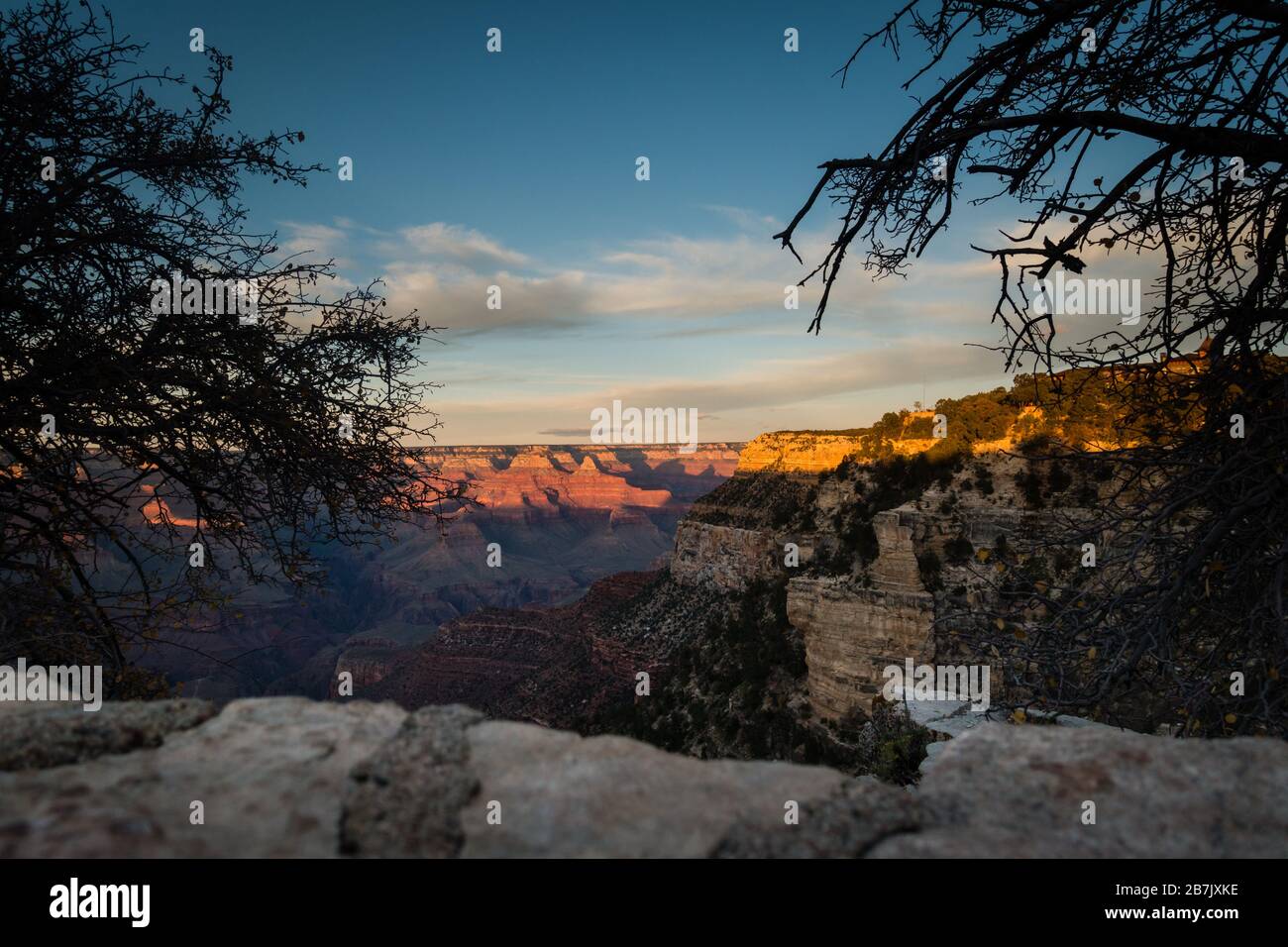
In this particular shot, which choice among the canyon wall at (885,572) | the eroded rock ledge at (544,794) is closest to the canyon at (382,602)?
the canyon wall at (885,572)

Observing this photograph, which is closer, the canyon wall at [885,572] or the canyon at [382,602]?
the canyon wall at [885,572]

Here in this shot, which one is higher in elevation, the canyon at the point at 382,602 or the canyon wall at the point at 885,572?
the canyon wall at the point at 885,572

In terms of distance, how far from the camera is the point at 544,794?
1.62 m

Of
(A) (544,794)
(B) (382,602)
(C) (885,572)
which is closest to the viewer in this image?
(A) (544,794)

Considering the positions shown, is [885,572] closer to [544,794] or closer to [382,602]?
[544,794]

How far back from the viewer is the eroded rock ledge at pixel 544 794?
1401 millimetres

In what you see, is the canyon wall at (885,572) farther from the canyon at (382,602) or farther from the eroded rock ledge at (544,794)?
the canyon at (382,602)

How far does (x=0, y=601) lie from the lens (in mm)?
3963

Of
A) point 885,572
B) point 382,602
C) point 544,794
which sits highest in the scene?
point 544,794

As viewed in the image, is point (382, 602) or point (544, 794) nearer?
point (544, 794)

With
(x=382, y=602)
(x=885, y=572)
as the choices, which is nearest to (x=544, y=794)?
(x=885, y=572)

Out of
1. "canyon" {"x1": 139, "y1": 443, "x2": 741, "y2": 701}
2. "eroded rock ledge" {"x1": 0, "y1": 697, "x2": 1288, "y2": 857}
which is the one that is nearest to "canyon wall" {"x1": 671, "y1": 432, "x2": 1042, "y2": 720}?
"eroded rock ledge" {"x1": 0, "y1": 697, "x2": 1288, "y2": 857}

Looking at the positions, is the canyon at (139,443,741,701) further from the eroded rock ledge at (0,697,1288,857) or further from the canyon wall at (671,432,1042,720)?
the eroded rock ledge at (0,697,1288,857)
